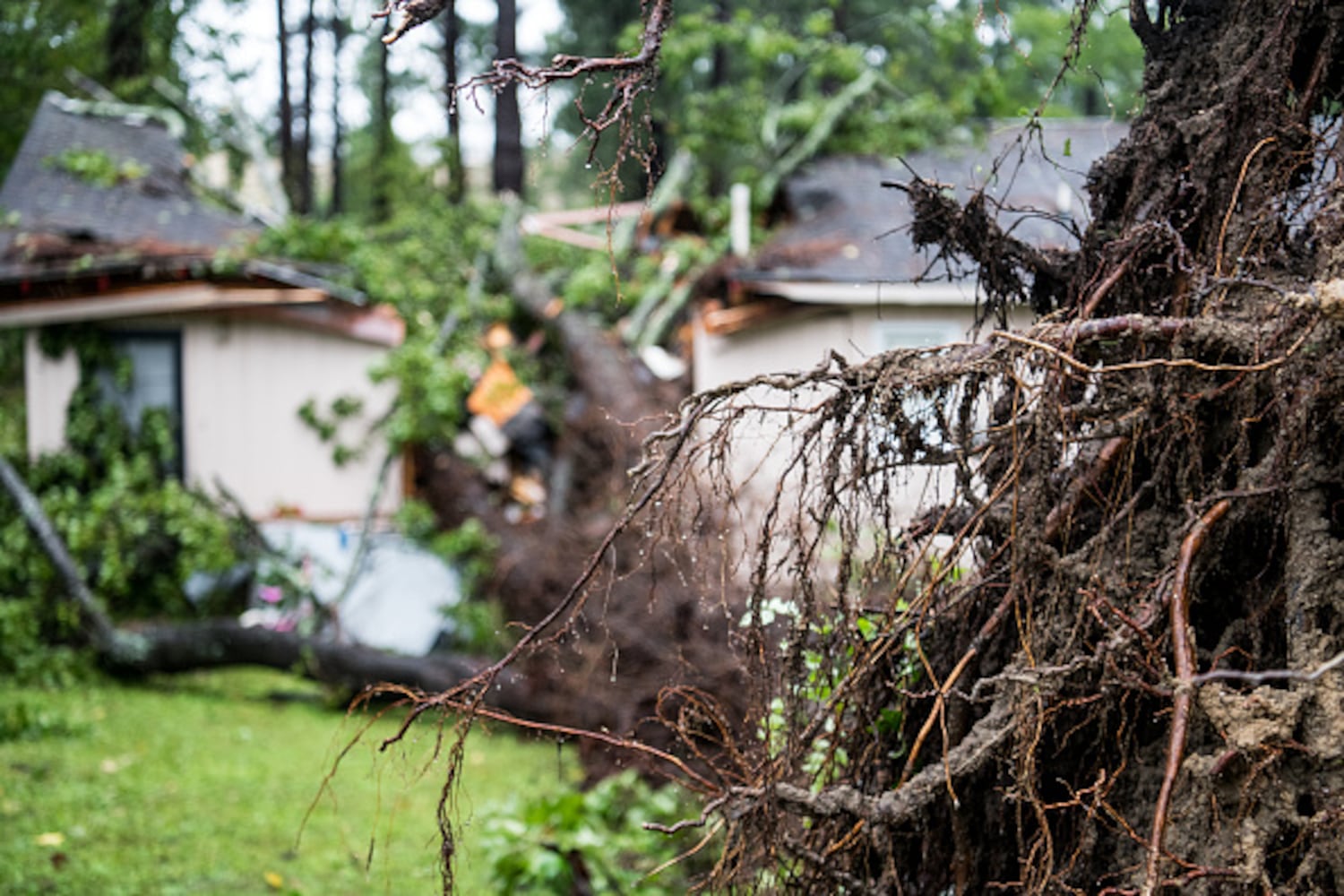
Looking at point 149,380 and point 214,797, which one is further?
point 149,380

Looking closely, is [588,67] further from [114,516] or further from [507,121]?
[114,516]

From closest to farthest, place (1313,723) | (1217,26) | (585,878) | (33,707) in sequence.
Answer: (1313,723), (1217,26), (585,878), (33,707)

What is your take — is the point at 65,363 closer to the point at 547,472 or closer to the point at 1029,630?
the point at 547,472

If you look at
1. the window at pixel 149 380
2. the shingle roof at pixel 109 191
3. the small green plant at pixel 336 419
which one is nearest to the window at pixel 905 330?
the small green plant at pixel 336 419

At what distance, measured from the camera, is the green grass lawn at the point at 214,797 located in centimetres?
601

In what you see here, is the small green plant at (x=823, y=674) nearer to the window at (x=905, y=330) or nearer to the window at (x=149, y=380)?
the window at (x=905, y=330)

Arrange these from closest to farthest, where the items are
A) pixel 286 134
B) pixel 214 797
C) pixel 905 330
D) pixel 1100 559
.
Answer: pixel 1100 559 → pixel 214 797 → pixel 905 330 → pixel 286 134

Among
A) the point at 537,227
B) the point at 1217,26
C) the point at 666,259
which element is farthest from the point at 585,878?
the point at 537,227

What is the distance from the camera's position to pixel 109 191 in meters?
13.9

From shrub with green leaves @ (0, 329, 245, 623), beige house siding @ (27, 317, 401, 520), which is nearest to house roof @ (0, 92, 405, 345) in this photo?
beige house siding @ (27, 317, 401, 520)

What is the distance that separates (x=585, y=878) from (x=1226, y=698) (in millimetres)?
3375

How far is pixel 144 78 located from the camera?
1814 centimetres

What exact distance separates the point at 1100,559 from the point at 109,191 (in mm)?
13869

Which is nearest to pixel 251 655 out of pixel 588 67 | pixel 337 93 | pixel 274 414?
pixel 274 414
